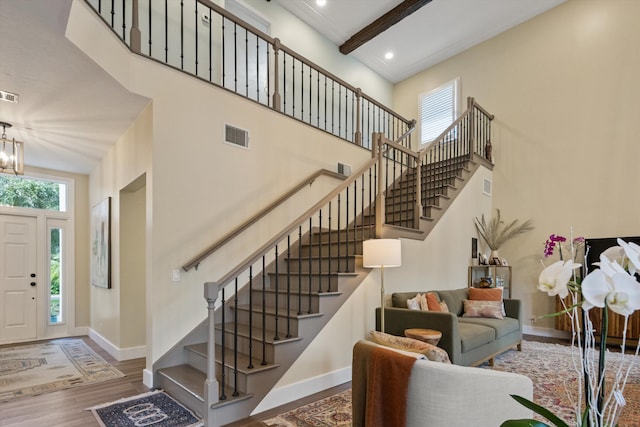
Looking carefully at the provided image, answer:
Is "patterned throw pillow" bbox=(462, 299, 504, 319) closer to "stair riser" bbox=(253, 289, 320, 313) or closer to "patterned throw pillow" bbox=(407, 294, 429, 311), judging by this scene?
"patterned throw pillow" bbox=(407, 294, 429, 311)

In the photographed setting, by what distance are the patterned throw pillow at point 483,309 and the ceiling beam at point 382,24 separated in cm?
508

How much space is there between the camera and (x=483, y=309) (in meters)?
4.79

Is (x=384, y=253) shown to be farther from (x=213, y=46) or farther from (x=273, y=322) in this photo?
(x=213, y=46)

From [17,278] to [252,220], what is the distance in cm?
454

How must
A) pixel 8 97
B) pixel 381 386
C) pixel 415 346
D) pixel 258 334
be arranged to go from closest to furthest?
pixel 381 386 → pixel 415 346 → pixel 258 334 → pixel 8 97

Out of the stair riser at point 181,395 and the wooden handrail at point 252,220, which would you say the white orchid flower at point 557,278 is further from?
the wooden handrail at point 252,220

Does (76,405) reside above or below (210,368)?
below

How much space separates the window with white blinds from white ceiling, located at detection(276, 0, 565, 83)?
0.73 metres

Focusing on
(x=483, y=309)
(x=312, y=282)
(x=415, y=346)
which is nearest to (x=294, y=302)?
(x=312, y=282)

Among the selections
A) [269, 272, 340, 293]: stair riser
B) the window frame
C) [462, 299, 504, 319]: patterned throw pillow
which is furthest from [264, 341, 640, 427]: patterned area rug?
the window frame

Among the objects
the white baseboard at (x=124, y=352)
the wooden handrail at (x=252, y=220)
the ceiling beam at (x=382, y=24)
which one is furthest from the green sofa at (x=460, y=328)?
the ceiling beam at (x=382, y=24)

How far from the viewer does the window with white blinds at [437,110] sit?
7.75m

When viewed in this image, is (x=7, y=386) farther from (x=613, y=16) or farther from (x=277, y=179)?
(x=613, y=16)

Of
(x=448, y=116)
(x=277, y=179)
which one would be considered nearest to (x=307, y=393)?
(x=277, y=179)
